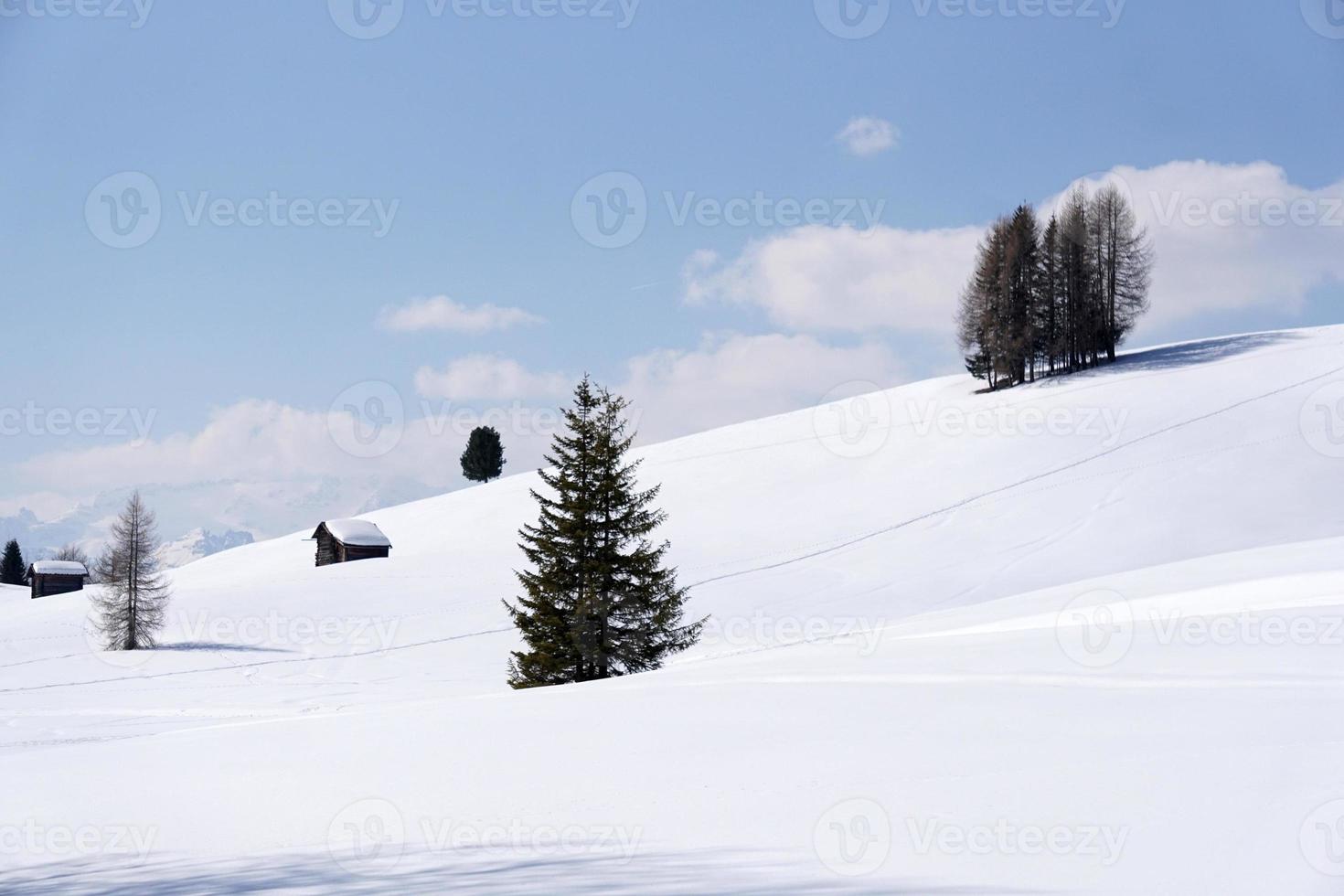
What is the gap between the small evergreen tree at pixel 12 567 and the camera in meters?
99.4

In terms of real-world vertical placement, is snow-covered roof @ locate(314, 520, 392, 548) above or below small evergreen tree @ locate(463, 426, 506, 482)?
below

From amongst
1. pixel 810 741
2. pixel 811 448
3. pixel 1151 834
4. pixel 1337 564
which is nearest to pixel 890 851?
pixel 1151 834

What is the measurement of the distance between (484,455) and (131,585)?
168 ft

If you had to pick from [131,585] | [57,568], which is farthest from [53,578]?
[131,585]

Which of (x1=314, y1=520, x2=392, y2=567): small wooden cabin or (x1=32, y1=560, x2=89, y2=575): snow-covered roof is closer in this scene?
(x1=314, y1=520, x2=392, y2=567): small wooden cabin

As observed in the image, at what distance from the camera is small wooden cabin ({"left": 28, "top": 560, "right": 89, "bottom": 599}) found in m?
66.6

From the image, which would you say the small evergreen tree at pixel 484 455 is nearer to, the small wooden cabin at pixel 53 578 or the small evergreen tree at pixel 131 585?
the small wooden cabin at pixel 53 578

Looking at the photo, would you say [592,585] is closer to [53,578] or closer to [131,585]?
[131,585]

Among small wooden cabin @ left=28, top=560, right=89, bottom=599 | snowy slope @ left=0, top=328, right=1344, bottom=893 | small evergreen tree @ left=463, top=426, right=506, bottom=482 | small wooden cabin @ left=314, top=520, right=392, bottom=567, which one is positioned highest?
small evergreen tree @ left=463, top=426, right=506, bottom=482

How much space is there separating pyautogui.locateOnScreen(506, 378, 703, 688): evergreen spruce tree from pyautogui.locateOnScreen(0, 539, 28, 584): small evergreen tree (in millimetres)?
99192

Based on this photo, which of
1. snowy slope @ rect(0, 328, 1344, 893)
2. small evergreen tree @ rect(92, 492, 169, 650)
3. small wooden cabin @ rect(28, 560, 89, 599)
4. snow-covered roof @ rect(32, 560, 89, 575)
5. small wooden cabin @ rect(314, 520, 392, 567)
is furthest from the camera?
snow-covered roof @ rect(32, 560, 89, 575)

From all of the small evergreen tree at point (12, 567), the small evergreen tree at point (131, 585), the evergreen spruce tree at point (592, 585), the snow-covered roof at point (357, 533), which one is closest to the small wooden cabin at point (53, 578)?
the snow-covered roof at point (357, 533)

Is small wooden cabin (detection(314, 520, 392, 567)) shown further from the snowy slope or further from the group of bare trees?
the group of bare trees

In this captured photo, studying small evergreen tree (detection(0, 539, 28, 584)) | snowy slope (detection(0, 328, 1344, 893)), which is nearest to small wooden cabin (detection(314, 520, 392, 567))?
snowy slope (detection(0, 328, 1344, 893))
